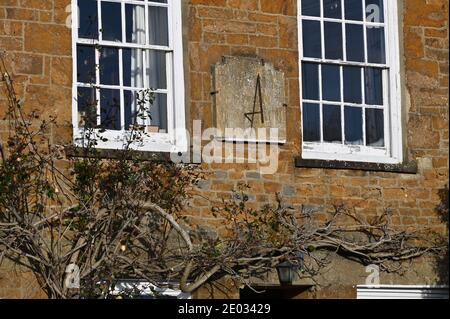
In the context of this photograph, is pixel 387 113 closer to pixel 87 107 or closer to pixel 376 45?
pixel 376 45

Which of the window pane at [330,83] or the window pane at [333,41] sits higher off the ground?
the window pane at [333,41]

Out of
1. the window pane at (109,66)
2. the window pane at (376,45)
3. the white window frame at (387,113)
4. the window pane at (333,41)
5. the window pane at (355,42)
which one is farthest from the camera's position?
the window pane at (376,45)

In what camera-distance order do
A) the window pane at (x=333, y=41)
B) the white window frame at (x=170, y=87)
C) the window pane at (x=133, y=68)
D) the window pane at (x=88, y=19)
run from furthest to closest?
the window pane at (x=333, y=41) → the window pane at (x=133, y=68) → the window pane at (x=88, y=19) → the white window frame at (x=170, y=87)

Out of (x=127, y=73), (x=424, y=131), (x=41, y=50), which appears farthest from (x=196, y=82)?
(x=424, y=131)

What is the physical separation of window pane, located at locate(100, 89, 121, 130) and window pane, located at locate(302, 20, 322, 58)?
7.57 feet

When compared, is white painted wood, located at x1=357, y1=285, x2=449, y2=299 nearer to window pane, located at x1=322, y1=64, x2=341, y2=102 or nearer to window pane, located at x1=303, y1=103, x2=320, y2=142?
window pane, located at x1=303, y1=103, x2=320, y2=142

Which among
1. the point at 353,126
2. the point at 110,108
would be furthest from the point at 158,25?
the point at 353,126

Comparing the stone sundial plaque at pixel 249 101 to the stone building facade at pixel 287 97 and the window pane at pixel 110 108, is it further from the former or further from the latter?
the window pane at pixel 110 108

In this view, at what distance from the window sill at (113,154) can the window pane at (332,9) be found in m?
2.62

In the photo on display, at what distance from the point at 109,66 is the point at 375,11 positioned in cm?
333

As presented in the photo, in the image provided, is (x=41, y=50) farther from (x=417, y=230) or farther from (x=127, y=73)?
(x=417, y=230)

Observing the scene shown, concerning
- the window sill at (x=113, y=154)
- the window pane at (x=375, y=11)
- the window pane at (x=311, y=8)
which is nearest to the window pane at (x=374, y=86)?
the window pane at (x=375, y=11)

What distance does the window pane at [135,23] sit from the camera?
45.9ft
